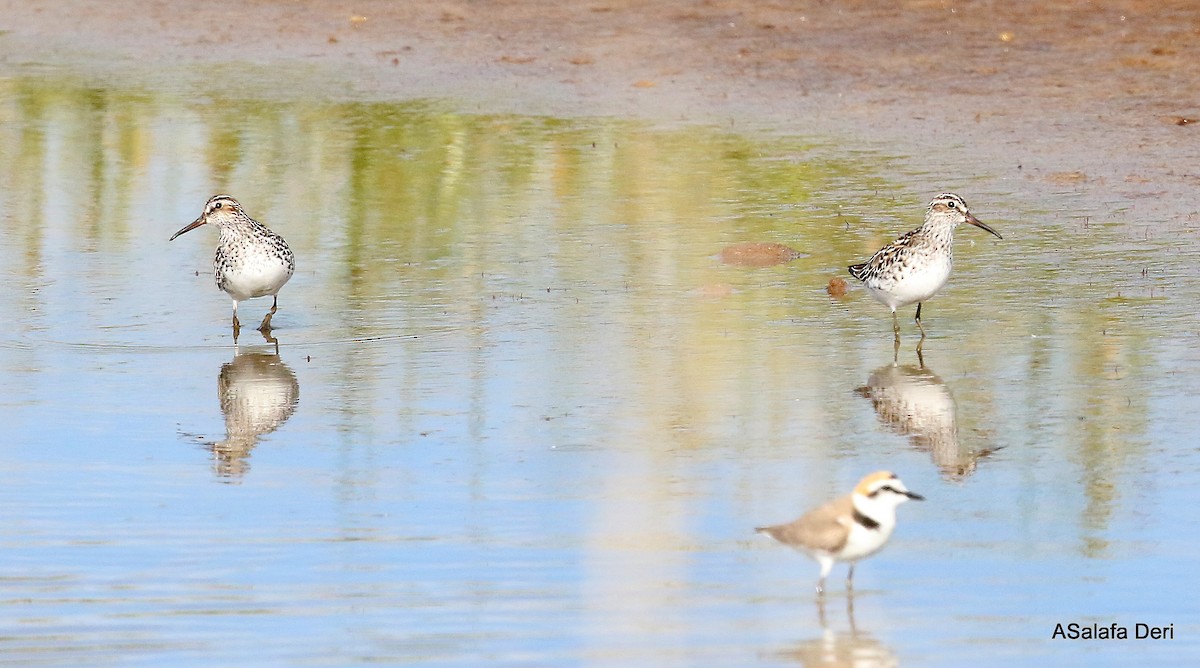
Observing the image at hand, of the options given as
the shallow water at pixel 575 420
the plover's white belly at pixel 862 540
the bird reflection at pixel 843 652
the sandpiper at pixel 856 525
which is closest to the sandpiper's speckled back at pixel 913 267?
the shallow water at pixel 575 420

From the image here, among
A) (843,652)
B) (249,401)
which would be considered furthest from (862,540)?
(249,401)

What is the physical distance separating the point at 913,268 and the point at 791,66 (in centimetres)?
986

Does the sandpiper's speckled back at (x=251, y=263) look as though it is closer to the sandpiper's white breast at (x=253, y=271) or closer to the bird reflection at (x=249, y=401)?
the sandpiper's white breast at (x=253, y=271)

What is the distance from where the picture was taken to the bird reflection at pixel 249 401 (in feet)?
33.0

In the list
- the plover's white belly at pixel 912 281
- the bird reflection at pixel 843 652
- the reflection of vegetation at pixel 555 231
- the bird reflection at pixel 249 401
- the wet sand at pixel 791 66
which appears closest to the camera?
the bird reflection at pixel 843 652

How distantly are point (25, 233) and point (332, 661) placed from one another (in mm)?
9325

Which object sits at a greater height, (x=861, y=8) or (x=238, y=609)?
(x=861, y=8)

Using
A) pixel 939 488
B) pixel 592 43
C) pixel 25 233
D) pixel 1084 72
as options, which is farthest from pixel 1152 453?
pixel 592 43

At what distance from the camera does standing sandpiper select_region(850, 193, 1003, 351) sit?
40.4ft

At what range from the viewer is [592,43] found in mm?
23375

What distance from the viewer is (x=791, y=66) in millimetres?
21875

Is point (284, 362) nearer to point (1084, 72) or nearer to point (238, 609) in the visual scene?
point (238, 609)

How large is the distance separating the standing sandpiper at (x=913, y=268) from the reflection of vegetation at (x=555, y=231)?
283mm

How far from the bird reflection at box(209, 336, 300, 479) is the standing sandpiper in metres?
3.54
